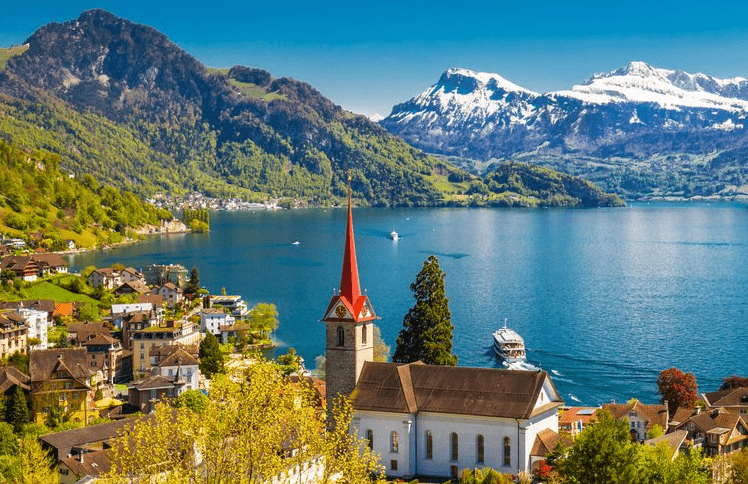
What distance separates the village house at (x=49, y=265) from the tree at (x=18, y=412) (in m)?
71.9

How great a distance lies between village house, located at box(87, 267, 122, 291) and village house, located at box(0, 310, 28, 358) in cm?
4375

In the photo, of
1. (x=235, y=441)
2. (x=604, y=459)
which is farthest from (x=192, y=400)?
(x=235, y=441)

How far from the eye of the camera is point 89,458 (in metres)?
49.1

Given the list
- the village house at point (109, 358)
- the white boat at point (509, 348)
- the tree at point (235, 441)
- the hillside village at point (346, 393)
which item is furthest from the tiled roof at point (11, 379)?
the white boat at point (509, 348)

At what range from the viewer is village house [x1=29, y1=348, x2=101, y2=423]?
64.1 meters

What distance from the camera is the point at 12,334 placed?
80.4 m

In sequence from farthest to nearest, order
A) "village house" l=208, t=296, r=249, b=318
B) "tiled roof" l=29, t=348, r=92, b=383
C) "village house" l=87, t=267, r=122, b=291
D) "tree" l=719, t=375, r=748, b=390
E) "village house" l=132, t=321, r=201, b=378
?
"village house" l=87, t=267, r=122, b=291, "village house" l=208, t=296, r=249, b=318, "village house" l=132, t=321, r=201, b=378, "tree" l=719, t=375, r=748, b=390, "tiled roof" l=29, t=348, r=92, b=383

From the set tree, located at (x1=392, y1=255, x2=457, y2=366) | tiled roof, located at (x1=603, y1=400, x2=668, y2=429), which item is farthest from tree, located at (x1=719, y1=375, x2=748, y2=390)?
tree, located at (x1=392, y1=255, x2=457, y2=366)

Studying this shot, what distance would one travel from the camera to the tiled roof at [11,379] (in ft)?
210

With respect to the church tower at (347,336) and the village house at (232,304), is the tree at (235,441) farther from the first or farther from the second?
the village house at (232,304)

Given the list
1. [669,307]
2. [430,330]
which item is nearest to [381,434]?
[430,330]

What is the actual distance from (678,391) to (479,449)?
30.8m

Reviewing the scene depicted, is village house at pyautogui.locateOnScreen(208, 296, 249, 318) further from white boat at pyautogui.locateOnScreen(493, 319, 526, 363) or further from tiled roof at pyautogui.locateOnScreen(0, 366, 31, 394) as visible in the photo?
tiled roof at pyautogui.locateOnScreen(0, 366, 31, 394)

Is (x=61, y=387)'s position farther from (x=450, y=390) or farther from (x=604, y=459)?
(x=604, y=459)
